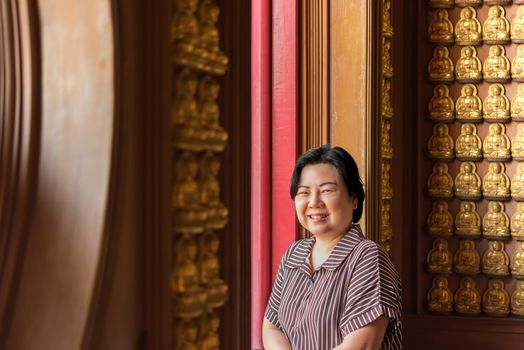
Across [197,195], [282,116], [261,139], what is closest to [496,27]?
[282,116]

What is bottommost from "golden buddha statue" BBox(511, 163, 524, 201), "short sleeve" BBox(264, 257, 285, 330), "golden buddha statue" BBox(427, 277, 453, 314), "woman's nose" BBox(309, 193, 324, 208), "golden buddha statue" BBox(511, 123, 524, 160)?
"golden buddha statue" BBox(427, 277, 453, 314)

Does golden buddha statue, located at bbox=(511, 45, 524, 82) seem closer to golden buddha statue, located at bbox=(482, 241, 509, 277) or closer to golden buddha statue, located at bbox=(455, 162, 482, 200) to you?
golden buddha statue, located at bbox=(455, 162, 482, 200)

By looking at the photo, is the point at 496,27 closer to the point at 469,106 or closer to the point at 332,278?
the point at 469,106

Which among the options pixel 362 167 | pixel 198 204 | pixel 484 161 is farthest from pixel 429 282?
pixel 198 204

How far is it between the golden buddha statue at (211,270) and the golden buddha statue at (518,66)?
8.58 feet

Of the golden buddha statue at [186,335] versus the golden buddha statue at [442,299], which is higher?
the golden buddha statue at [186,335]

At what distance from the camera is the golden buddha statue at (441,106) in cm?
426

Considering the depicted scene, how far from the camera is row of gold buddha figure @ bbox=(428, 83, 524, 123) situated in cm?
416

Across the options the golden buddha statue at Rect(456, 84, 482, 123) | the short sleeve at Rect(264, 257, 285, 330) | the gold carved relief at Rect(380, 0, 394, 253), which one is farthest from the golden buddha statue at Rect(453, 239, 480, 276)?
the short sleeve at Rect(264, 257, 285, 330)

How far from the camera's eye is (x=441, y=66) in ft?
14.0

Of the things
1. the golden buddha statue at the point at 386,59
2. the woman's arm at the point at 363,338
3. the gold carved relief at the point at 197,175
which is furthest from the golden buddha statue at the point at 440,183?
the gold carved relief at the point at 197,175

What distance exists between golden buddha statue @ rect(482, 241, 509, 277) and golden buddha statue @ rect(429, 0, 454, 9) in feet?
3.57

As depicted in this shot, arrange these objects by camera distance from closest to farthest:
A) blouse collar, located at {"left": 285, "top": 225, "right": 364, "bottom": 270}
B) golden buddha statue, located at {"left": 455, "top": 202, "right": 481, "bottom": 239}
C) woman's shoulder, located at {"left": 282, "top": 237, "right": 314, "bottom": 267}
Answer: blouse collar, located at {"left": 285, "top": 225, "right": 364, "bottom": 270} < woman's shoulder, located at {"left": 282, "top": 237, "right": 314, "bottom": 267} < golden buddha statue, located at {"left": 455, "top": 202, "right": 481, "bottom": 239}

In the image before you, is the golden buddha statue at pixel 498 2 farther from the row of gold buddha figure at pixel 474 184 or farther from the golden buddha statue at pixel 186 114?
the golden buddha statue at pixel 186 114
